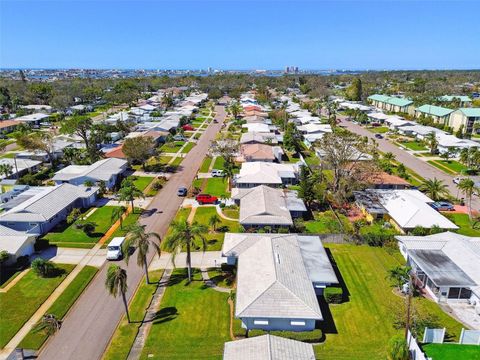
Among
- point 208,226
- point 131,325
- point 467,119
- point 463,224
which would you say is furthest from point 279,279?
point 467,119

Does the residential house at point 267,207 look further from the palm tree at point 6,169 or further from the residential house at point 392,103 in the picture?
the residential house at point 392,103

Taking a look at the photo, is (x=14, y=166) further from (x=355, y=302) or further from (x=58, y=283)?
(x=355, y=302)

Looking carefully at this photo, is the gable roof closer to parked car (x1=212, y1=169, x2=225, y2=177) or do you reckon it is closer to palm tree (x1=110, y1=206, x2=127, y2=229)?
palm tree (x1=110, y1=206, x2=127, y2=229)

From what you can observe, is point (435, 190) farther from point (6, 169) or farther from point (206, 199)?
point (6, 169)

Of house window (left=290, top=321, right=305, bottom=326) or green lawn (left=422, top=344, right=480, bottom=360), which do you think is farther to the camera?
house window (left=290, top=321, right=305, bottom=326)

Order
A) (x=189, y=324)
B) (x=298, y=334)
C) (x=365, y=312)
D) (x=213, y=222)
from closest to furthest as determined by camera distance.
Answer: (x=298, y=334), (x=189, y=324), (x=365, y=312), (x=213, y=222)

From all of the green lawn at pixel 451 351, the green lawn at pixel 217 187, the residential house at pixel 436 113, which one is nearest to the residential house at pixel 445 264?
the green lawn at pixel 451 351

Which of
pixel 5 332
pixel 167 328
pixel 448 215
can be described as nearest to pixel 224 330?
pixel 167 328

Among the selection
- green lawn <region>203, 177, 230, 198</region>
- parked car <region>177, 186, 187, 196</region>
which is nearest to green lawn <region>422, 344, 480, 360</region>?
green lawn <region>203, 177, 230, 198</region>
